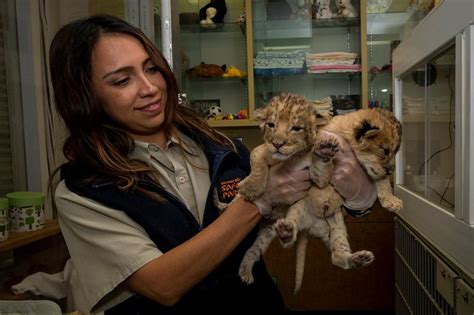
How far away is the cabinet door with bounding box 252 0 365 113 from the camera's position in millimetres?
3053

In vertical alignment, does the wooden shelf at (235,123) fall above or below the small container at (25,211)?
above

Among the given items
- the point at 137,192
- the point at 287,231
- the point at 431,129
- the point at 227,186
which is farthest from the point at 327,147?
the point at 431,129

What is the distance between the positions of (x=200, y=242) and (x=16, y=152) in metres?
1.23

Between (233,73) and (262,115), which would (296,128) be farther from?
(233,73)

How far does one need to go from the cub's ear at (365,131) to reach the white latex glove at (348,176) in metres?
0.03

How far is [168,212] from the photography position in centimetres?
101

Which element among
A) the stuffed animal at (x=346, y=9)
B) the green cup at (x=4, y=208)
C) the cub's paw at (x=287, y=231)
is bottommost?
the green cup at (x=4, y=208)

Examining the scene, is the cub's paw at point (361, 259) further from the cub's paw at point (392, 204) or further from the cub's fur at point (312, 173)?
the cub's paw at point (392, 204)

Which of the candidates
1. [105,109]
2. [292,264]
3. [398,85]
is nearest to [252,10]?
[398,85]

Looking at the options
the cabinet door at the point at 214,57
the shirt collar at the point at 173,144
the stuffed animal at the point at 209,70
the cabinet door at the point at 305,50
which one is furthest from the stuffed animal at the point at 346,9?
the shirt collar at the point at 173,144

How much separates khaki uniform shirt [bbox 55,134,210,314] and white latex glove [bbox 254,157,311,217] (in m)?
0.29

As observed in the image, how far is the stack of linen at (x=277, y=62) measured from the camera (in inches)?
121

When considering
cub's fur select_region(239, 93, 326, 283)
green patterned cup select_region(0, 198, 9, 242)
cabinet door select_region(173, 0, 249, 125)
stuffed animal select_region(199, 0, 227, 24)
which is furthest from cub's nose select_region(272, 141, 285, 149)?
stuffed animal select_region(199, 0, 227, 24)

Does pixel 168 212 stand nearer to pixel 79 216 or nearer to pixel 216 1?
pixel 79 216
